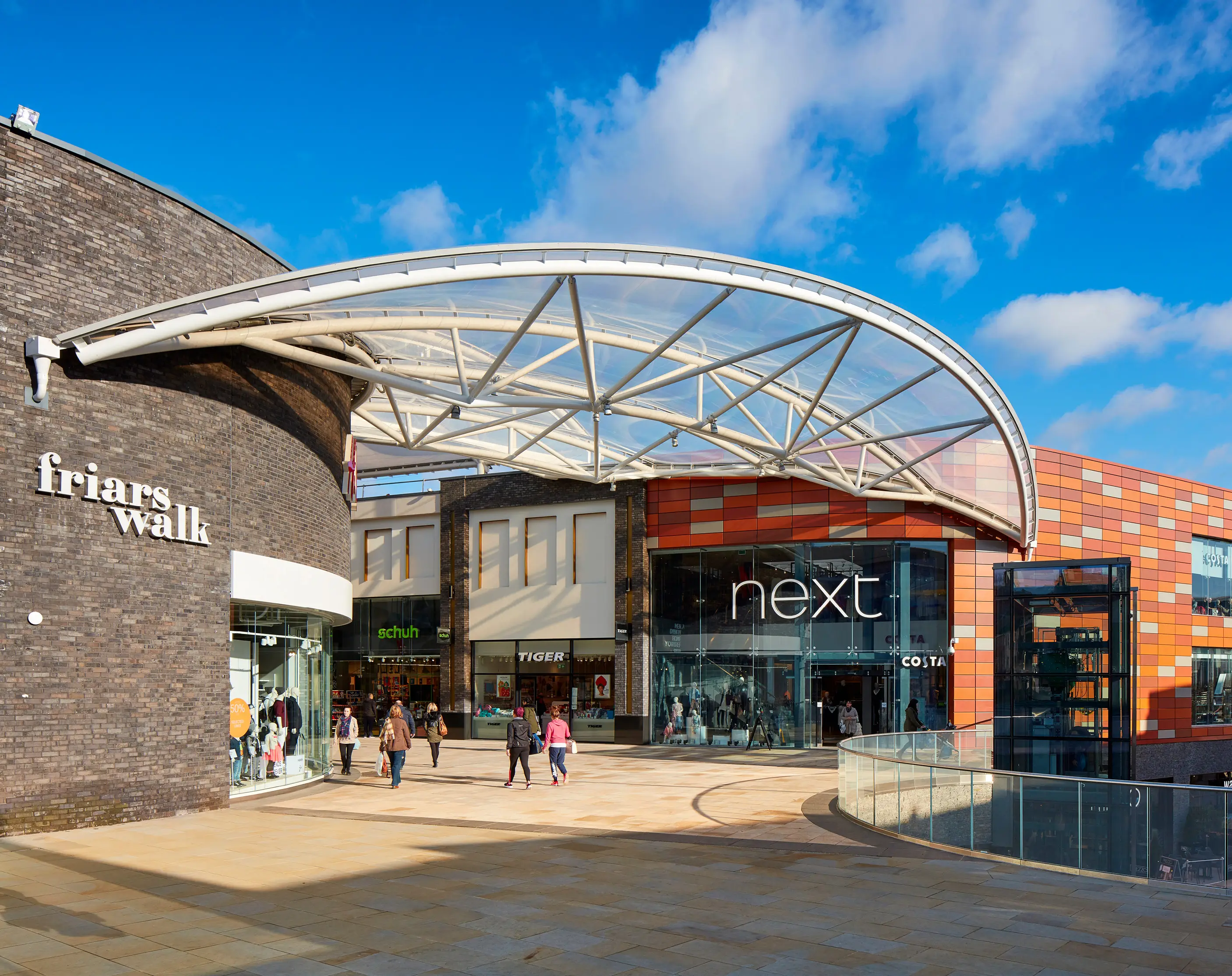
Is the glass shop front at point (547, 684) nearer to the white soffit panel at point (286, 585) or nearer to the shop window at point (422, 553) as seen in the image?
the shop window at point (422, 553)

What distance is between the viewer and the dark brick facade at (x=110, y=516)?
46.0ft

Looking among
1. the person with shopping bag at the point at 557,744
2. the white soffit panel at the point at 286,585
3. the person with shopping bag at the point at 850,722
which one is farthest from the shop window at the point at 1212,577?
the white soffit panel at the point at 286,585

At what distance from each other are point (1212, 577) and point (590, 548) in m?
20.1

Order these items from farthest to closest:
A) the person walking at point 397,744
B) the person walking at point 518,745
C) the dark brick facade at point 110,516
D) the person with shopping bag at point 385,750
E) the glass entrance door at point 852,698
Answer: the glass entrance door at point 852,698, the person walking at point 518,745, the person with shopping bag at point 385,750, the person walking at point 397,744, the dark brick facade at point 110,516

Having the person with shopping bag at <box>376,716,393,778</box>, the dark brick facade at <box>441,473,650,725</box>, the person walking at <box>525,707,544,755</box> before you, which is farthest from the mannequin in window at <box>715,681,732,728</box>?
the person with shopping bag at <box>376,716,393,778</box>

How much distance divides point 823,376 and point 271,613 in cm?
1217

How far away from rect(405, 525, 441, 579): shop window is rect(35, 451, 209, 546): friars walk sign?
1983 centimetres

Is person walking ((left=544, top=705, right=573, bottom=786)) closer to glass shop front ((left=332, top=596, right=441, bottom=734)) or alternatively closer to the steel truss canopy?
the steel truss canopy

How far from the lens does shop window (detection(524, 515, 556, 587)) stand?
34.2 m

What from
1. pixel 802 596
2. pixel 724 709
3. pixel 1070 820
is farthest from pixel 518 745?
pixel 802 596

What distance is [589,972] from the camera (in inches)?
313

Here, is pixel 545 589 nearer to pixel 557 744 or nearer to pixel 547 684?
pixel 547 684

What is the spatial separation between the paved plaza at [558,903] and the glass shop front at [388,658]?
19772 millimetres

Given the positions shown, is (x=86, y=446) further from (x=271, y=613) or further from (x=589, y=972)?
(x=589, y=972)
